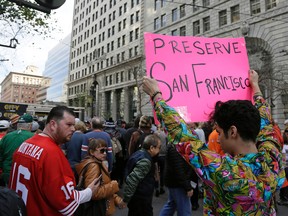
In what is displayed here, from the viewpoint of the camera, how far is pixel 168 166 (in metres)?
4.11

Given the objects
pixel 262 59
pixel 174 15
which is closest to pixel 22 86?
pixel 174 15

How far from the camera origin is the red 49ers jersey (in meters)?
1.88

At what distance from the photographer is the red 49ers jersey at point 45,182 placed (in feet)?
6.18

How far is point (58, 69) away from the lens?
89.2 metres

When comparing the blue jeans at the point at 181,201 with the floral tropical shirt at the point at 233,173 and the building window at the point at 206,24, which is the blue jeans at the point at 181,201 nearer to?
the floral tropical shirt at the point at 233,173

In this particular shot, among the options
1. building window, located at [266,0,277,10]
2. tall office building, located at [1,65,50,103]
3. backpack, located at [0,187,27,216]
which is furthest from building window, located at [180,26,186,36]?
tall office building, located at [1,65,50,103]

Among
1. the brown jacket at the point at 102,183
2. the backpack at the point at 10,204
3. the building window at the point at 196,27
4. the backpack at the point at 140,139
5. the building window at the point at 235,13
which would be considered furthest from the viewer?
the building window at the point at 196,27

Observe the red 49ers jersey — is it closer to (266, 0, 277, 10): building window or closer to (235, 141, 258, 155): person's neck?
(235, 141, 258, 155): person's neck

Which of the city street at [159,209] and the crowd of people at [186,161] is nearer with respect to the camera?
the crowd of people at [186,161]

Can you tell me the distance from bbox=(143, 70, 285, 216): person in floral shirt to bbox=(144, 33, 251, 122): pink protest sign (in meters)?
0.59

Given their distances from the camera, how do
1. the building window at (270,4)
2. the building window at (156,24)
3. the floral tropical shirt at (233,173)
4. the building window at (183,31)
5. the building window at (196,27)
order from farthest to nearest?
the building window at (156,24)
the building window at (183,31)
the building window at (196,27)
the building window at (270,4)
the floral tropical shirt at (233,173)

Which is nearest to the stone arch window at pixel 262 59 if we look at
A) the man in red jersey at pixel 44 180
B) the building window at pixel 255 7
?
the building window at pixel 255 7

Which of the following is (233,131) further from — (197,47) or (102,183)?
(102,183)

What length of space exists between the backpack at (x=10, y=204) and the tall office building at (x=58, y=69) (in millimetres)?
79836
